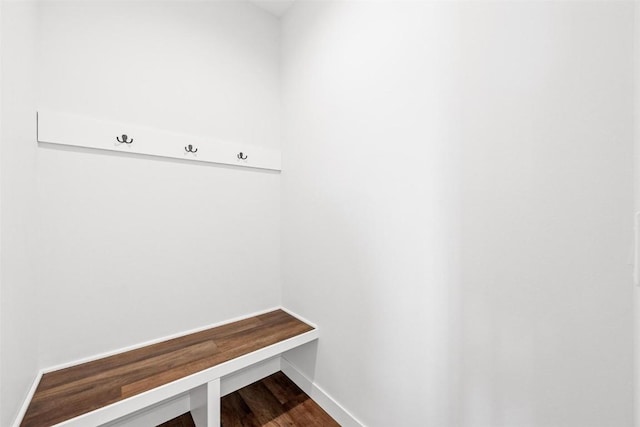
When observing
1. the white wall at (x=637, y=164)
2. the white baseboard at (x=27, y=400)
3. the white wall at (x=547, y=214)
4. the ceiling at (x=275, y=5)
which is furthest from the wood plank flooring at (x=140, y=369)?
the ceiling at (x=275, y=5)

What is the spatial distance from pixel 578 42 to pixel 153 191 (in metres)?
1.78

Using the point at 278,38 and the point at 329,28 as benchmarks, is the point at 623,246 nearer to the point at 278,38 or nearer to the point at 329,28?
the point at 329,28

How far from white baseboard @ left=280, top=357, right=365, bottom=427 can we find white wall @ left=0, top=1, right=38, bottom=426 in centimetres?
126

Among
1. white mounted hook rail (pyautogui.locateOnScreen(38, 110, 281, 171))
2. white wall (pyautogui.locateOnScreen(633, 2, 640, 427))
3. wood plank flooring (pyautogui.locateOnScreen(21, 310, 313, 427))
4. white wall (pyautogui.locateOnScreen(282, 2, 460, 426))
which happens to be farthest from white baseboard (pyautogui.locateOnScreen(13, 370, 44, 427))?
white wall (pyautogui.locateOnScreen(633, 2, 640, 427))

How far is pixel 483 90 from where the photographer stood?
2.85 ft

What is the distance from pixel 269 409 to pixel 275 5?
2575 millimetres

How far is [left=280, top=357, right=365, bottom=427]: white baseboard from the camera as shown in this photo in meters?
1.34

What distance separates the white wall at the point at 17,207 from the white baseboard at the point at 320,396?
4.13 ft

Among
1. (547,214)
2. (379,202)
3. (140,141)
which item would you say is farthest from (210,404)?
(547,214)

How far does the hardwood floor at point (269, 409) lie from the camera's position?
139 centimetres

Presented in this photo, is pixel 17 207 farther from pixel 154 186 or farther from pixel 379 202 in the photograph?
pixel 379 202

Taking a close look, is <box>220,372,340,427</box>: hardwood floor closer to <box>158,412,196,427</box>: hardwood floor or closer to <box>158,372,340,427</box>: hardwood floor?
<box>158,372,340,427</box>: hardwood floor

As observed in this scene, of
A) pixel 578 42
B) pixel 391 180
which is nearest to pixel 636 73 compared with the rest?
pixel 578 42

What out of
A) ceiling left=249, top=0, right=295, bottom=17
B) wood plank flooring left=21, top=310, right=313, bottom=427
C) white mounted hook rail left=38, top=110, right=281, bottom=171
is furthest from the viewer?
ceiling left=249, top=0, right=295, bottom=17
